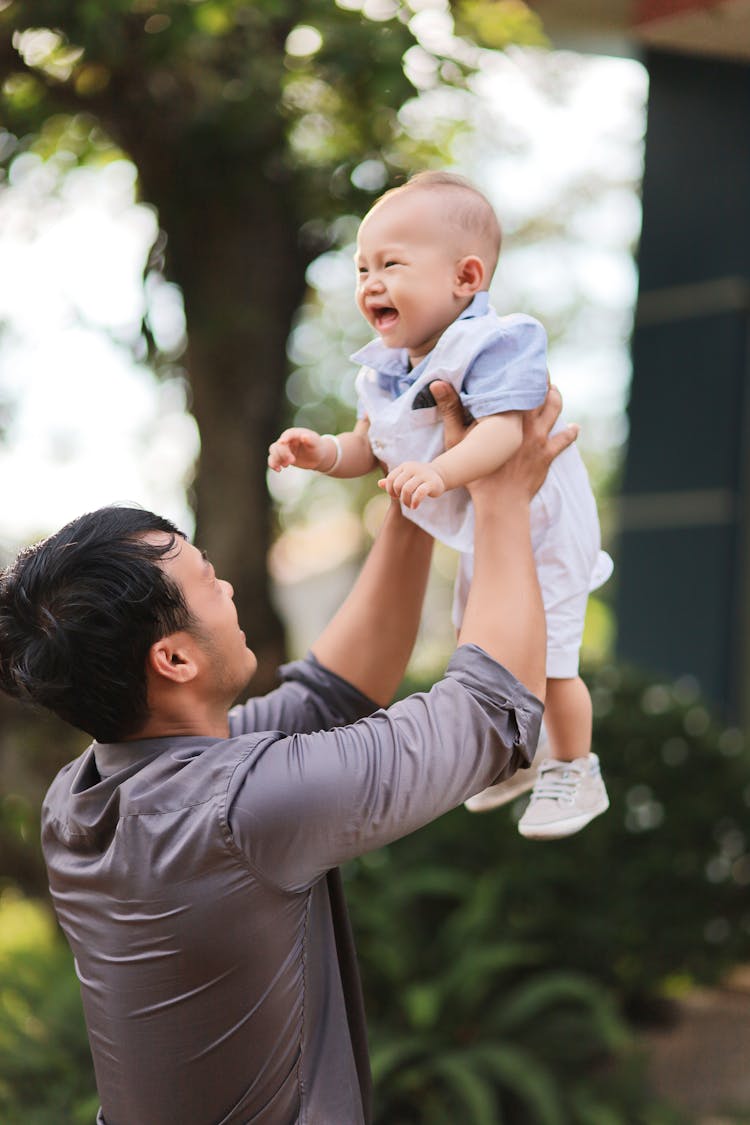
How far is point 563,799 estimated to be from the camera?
2314 mm

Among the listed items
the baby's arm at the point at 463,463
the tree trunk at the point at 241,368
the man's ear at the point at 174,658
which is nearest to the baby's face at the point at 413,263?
the baby's arm at the point at 463,463

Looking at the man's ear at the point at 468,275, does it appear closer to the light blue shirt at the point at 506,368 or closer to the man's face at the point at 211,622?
the light blue shirt at the point at 506,368

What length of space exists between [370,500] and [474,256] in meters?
23.6

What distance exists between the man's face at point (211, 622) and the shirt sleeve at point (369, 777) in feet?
0.50

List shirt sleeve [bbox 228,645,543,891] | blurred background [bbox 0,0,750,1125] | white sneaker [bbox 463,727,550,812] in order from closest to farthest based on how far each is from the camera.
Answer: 1. shirt sleeve [bbox 228,645,543,891]
2. white sneaker [bbox 463,727,550,812]
3. blurred background [bbox 0,0,750,1125]

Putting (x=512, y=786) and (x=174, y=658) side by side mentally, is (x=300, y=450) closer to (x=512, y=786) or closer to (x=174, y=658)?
(x=174, y=658)

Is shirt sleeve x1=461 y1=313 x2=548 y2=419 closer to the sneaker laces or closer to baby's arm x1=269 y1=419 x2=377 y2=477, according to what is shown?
baby's arm x1=269 y1=419 x2=377 y2=477

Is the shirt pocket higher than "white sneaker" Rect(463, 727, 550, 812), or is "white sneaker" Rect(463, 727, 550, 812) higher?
the shirt pocket

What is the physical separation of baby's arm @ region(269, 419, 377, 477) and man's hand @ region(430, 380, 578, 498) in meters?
0.22

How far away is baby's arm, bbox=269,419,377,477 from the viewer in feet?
7.23

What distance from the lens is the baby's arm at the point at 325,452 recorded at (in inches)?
86.8

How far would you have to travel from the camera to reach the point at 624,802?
21.1ft

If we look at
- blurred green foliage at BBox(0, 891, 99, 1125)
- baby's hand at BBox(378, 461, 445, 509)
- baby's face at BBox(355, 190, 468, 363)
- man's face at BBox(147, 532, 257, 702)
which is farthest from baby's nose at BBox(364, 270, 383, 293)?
blurred green foliage at BBox(0, 891, 99, 1125)

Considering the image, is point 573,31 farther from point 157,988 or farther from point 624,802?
point 157,988
